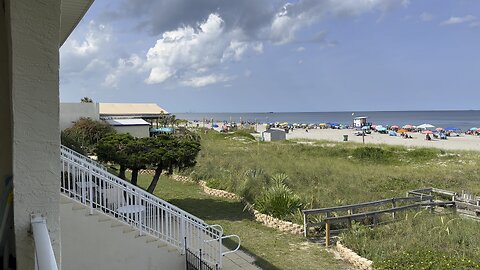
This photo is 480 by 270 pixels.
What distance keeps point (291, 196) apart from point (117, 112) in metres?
34.2

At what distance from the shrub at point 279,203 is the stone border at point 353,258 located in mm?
2788

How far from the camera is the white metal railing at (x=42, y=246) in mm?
1827

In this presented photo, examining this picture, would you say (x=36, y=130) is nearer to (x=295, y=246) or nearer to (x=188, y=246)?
(x=188, y=246)

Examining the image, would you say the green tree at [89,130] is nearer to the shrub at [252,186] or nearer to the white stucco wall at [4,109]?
the shrub at [252,186]

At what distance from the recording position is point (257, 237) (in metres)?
11.0

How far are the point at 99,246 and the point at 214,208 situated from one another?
7.33 metres

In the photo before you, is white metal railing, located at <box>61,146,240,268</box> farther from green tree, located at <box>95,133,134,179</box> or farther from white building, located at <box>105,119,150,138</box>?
white building, located at <box>105,119,150,138</box>

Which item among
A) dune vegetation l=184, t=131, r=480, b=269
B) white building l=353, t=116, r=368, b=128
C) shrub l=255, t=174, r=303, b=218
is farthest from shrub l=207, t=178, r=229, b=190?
white building l=353, t=116, r=368, b=128

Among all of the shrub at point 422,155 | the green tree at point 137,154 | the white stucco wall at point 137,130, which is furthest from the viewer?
the white stucco wall at point 137,130

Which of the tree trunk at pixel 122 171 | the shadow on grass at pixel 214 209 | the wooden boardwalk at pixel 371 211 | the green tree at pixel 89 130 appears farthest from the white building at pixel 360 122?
the tree trunk at pixel 122 171

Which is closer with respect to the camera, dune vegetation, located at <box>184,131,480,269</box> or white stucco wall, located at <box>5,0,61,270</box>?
white stucco wall, located at <box>5,0,61,270</box>

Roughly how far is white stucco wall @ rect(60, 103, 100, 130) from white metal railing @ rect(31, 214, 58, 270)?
3118 cm

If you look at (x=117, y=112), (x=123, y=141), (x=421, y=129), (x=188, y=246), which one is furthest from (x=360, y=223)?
(x=421, y=129)

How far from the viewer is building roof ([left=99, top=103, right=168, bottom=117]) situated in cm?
4316
